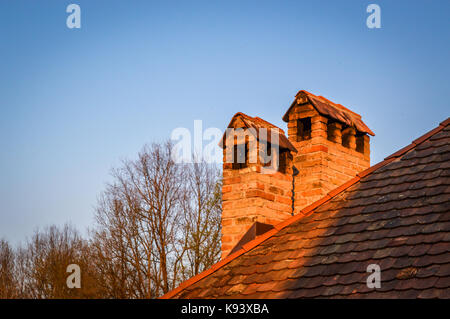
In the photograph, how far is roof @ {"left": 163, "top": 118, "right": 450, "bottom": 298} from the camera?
4.95 meters

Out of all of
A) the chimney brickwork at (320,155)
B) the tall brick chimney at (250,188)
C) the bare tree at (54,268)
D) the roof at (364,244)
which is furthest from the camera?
the bare tree at (54,268)

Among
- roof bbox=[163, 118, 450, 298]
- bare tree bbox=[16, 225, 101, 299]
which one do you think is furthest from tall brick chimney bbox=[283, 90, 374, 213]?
bare tree bbox=[16, 225, 101, 299]

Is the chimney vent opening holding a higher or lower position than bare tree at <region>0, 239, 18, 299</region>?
higher

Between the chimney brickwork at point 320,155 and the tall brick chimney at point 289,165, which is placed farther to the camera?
the chimney brickwork at point 320,155

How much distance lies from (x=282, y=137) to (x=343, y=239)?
2527 millimetres

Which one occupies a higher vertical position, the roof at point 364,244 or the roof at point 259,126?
the roof at point 259,126

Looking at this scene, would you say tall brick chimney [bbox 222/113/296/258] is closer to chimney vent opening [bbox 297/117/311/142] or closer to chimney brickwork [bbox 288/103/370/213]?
chimney brickwork [bbox 288/103/370/213]

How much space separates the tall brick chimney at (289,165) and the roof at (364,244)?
82 cm

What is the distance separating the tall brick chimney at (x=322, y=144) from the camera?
8.00 meters

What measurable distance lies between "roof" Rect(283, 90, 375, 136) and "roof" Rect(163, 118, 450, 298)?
1.69m

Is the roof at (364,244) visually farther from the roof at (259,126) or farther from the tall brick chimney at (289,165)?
the roof at (259,126)

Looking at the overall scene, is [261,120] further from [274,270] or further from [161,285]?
[161,285]

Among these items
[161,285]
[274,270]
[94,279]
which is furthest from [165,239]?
[274,270]

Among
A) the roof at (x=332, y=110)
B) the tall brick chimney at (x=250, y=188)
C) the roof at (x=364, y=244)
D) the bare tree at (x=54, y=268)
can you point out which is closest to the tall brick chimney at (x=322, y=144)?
the roof at (x=332, y=110)
